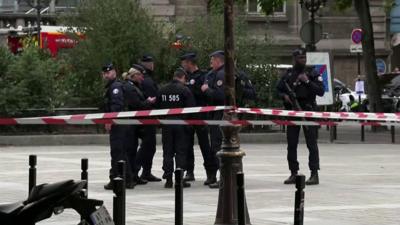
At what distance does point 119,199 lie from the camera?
7.73 meters

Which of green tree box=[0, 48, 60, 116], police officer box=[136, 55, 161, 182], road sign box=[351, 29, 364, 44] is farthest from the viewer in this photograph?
road sign box=[351, 29, 364, 44]

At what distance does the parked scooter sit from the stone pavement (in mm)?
4648

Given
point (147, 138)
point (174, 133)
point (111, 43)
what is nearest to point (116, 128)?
point (174, 133)

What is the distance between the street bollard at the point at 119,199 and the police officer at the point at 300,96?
24.5 feet

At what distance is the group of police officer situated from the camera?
47.4 feet

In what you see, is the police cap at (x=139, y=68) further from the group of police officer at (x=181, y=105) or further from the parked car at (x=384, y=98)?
the parked car at (x=384, y=98)

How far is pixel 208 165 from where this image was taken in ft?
49.3

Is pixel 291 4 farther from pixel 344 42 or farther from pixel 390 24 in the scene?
pixel 390 24

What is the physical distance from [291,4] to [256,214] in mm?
34110

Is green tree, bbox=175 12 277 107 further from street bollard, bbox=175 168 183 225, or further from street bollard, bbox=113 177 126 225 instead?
street bollard, bbox=113 177 126 225

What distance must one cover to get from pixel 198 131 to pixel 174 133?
46 centimetres

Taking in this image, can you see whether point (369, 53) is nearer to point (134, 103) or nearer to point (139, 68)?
point (139, 68)

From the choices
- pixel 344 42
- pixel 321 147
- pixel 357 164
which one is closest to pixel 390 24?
pixel 344 42

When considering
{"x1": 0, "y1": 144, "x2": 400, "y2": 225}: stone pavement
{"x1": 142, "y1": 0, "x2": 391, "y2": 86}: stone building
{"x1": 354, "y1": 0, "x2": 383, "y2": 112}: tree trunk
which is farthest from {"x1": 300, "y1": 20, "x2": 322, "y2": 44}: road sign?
{"x1": 142, "y1": 0, "x2": 391, "y2": 86}: stone building
